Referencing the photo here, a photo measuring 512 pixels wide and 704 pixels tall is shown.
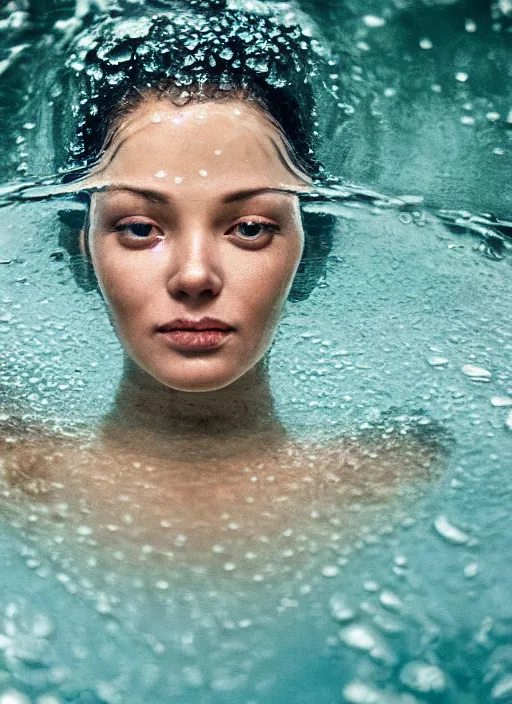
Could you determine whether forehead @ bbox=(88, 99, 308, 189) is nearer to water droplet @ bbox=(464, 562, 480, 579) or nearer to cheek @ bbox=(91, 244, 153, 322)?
cheek @ bbox=(91, 244, 153, 322)

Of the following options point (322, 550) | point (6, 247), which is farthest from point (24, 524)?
point (6, 247)

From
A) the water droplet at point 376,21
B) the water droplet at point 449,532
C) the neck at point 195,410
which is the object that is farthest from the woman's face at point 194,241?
the water droplet at point 376,21

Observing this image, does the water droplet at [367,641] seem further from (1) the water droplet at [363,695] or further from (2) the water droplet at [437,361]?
(2) the water droplet at [437,361]

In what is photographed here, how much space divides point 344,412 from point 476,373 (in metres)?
0.22

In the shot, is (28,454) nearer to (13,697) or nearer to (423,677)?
(13,697)

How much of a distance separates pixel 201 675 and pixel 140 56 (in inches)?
29.6

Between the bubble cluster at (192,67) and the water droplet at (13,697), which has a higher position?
the bubble cluster at (192,67)

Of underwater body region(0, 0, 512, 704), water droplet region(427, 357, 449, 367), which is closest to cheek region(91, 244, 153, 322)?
underwater body region(0, 0, 512, 704)

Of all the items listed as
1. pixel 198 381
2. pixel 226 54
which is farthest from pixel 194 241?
pixel 226 54

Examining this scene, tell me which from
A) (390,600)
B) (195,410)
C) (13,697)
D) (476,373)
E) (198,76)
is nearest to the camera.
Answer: (13,697)

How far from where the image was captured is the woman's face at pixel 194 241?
1158 millimetres

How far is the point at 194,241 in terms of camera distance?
115 centimetres

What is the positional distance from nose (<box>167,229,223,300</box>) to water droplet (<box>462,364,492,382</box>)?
1.59 feet

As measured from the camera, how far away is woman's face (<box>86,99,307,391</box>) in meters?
1.16
